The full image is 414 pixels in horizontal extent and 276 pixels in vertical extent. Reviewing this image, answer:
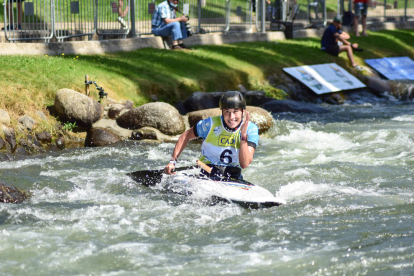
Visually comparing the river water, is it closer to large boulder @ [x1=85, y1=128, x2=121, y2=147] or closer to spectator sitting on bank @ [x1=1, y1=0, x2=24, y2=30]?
large boulder @ [x1=85, y1=128, x2=121, y2=147]

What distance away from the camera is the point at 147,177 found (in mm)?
7387

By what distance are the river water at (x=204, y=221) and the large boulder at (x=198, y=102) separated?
266cm

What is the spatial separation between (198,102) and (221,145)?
5.31 metres

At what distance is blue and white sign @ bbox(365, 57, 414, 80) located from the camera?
63.2ft

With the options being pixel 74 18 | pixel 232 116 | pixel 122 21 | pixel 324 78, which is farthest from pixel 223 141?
pixel 324 78

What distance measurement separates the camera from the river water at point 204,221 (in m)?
5.06

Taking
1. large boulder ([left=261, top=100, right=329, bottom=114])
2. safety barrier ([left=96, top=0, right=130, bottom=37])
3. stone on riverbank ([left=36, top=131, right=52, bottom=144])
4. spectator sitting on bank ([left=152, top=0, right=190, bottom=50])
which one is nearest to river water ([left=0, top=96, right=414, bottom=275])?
stone on riverbank ([left=36, top=131, right=52, bottom=144])

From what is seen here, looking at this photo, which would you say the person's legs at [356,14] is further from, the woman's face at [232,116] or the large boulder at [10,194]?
the large boulder at [10,194]

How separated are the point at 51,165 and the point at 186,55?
7.36m

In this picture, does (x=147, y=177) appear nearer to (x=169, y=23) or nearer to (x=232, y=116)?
(x=232, y=116)

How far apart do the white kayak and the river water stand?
0.09 meters

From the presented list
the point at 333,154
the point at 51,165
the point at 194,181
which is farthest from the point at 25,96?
the point at 333,154

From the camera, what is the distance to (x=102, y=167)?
870 cm

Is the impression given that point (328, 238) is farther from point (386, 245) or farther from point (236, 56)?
point (236, 56)
